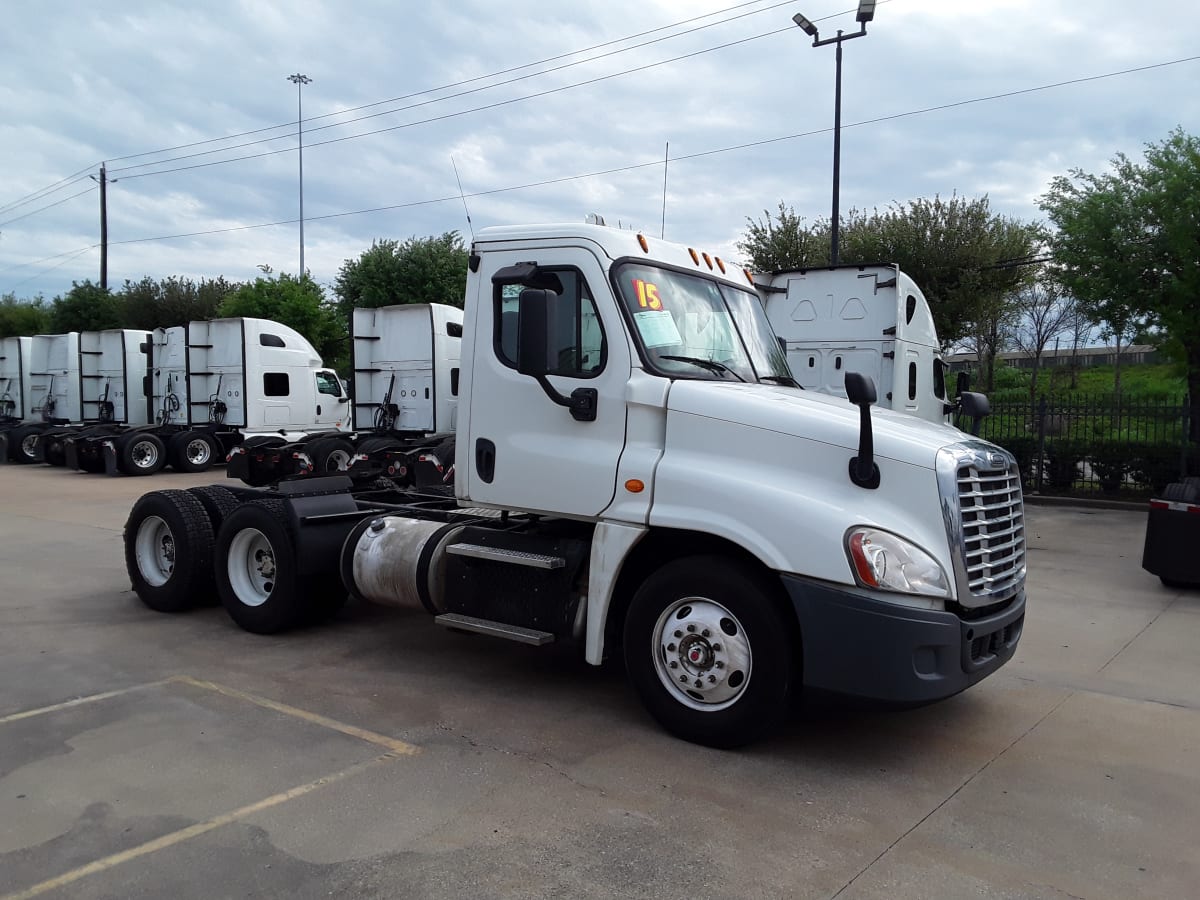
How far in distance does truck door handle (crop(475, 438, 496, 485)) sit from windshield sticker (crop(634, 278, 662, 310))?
4.19 feet

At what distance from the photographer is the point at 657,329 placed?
536 centimetres

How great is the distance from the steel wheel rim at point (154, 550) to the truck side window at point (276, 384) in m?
15.3

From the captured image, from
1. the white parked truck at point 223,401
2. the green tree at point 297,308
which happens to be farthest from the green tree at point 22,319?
the white parked truck at point 223,401

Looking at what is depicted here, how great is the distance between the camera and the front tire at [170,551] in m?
7.70

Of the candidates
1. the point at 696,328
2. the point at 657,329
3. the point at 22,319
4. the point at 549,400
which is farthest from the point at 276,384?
the point at 22,319

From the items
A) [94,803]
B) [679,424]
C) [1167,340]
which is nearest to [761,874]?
[679,424]

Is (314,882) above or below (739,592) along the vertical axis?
below

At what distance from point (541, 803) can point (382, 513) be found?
3.51 m

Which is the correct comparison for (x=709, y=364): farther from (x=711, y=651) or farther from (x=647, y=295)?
(x=711, y=651)

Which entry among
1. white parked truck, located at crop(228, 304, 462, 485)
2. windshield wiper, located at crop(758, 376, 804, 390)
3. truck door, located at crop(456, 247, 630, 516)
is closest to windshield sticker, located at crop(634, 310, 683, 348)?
truck door, located at crop(456, 247, 630, 516)

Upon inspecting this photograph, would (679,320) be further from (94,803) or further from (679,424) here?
(94,803)

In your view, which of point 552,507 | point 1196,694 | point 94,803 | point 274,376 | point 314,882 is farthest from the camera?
point 274,376

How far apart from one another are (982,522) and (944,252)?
82.2 feet

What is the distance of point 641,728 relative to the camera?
5273mm
